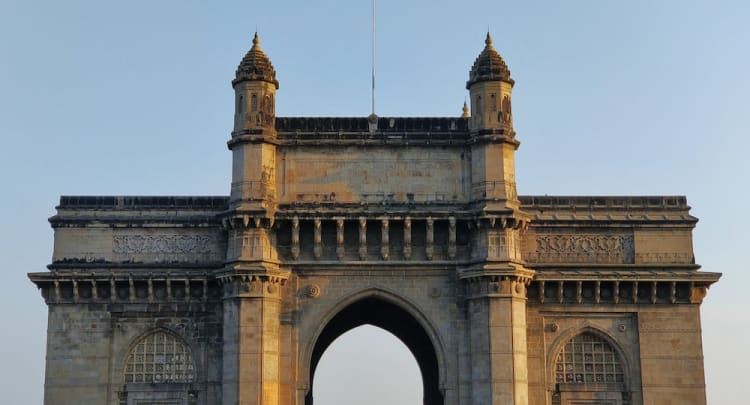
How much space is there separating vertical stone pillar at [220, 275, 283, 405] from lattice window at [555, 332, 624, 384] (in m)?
10.4

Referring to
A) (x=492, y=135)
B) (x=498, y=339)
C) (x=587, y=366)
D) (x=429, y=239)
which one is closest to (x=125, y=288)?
(x=429, y=239)

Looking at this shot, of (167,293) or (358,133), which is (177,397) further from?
(358,133)

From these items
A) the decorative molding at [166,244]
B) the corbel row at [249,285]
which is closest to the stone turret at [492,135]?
the corbel row at [249,285]

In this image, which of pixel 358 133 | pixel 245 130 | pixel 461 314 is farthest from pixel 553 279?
pixel 245 130

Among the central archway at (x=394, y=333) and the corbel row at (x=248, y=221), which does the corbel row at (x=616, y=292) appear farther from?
the corbel row at (x=248, y=221)

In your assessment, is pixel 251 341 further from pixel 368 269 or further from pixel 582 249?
pixel 582 249

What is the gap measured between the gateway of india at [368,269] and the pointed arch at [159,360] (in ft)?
0.20

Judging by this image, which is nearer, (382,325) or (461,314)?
(461,314)

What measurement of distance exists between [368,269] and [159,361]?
832 centimetres

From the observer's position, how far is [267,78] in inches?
1748

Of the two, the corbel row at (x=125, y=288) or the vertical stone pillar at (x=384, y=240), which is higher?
the vertical stone pillar at (x=384, y=240)

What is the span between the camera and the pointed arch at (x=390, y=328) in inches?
1704

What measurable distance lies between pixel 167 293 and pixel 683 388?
751 inches

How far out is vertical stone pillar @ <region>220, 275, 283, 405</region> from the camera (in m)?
41.6
